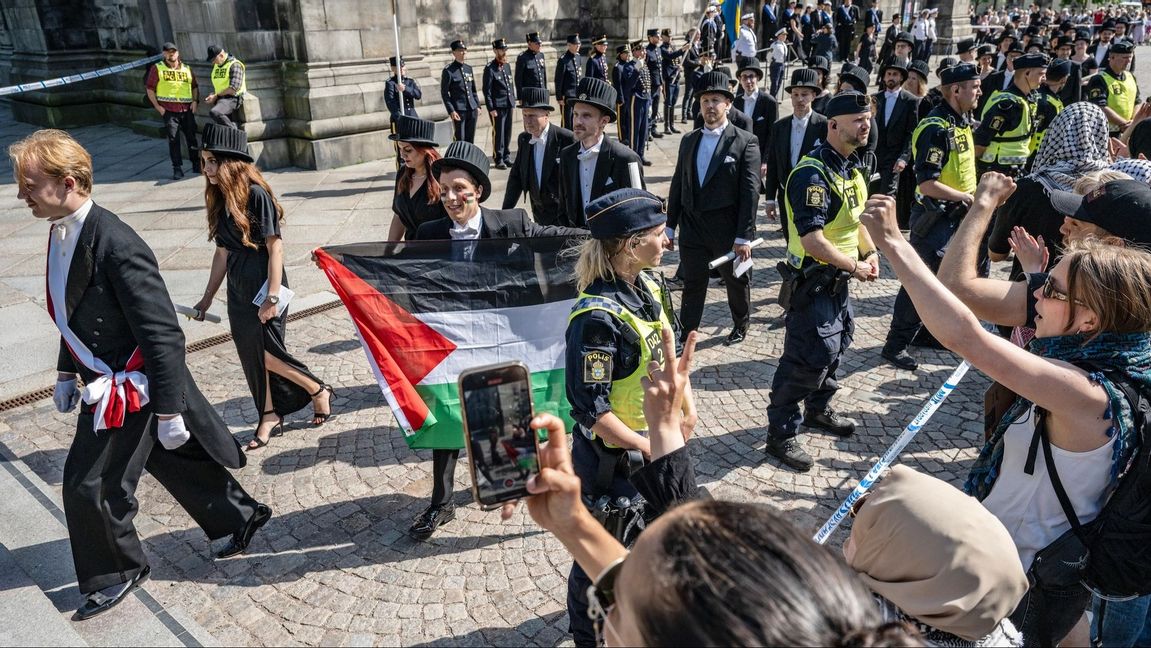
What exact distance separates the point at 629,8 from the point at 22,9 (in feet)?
44.0

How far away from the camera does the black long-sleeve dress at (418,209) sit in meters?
5.16

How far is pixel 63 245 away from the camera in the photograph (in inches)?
140

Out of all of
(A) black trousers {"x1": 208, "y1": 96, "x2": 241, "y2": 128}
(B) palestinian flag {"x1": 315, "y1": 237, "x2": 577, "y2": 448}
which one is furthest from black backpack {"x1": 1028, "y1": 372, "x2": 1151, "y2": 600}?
(A) black trousers {"x1": 208, "y1": 96, "x2": 241, "y2": 128}

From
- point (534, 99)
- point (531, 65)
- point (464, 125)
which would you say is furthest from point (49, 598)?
point (531, 65)

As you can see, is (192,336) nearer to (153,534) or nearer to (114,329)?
(153,534)

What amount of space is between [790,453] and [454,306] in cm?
231

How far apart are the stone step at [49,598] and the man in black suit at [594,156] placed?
12.8 ft

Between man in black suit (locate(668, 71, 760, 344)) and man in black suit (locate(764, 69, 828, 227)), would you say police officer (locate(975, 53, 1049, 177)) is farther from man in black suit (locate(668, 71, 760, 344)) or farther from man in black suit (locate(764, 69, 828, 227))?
man in black suit (locate(668, 71, 760, 344))

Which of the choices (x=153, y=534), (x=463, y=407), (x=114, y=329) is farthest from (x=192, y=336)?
(x=463, y=407)

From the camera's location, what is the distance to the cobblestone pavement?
12.4 ft

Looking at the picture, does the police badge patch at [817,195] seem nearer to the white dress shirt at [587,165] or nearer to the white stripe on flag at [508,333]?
the white stripe on flag at [508,333]

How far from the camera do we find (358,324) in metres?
4.57

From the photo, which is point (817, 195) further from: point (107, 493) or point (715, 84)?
point (107, 493)

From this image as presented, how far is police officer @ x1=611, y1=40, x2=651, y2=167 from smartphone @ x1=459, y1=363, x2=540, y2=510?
12.2 m
